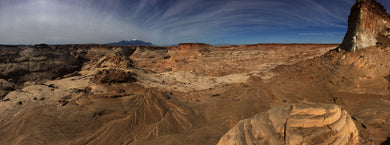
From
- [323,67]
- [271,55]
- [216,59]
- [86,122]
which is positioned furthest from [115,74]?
[271,55]

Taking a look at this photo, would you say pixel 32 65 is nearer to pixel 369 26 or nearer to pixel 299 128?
pixel 299 128

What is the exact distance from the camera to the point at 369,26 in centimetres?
733

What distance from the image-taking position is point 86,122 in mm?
4188

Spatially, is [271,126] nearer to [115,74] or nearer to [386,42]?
[115,74]

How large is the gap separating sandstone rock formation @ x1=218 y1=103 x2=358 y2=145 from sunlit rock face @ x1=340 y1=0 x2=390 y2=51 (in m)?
8.32

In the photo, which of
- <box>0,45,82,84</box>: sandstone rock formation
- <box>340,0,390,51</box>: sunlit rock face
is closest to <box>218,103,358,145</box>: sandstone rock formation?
<box>340,0,390,51</box>: sunlit rock face

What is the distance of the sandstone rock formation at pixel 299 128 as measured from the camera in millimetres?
1890

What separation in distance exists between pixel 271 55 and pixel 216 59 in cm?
757

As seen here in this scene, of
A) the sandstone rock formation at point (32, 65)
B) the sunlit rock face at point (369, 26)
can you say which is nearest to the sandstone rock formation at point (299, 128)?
the sunlit rock face at point (369, 26)

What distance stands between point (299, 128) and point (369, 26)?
31.7ft

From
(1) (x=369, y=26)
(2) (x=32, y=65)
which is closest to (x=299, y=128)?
(1) (x=369, y=26)

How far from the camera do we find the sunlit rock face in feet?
23.7

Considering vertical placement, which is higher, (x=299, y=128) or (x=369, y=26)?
(x=369, y=26)

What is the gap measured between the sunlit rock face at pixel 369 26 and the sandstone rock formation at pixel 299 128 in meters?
8.32
